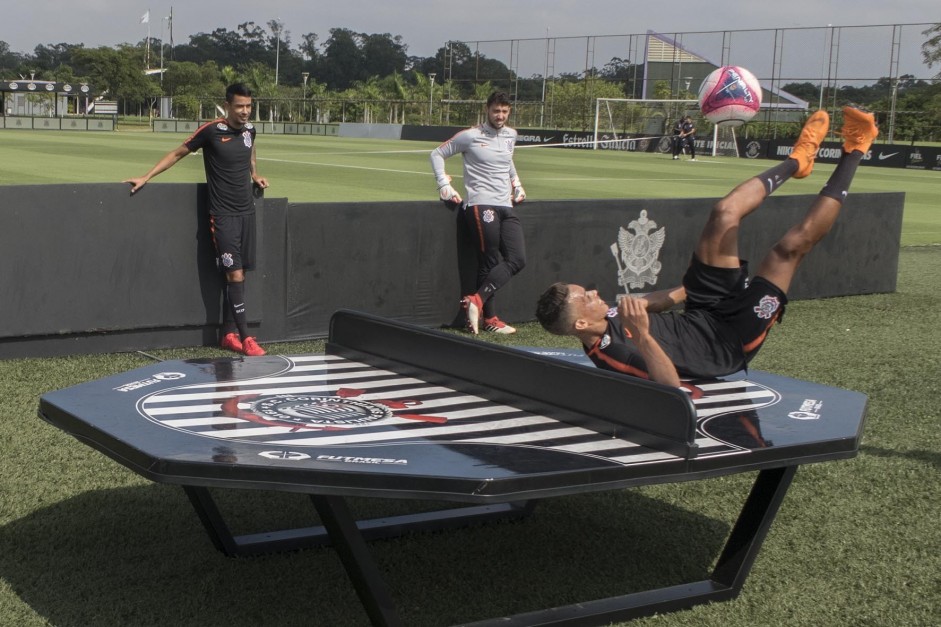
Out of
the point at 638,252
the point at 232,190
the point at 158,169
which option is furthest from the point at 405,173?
the point at 158,169

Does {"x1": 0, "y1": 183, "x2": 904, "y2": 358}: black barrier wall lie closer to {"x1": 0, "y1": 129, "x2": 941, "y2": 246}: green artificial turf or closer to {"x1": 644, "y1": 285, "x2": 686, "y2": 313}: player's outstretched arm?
{"x1": 644, "y1": 285, "x2": 686, "y2": 313}: player's outstretched arm

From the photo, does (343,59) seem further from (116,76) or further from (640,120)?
(640,120)

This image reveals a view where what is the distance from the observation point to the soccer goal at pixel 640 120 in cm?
5203

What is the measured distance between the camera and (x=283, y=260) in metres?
9.31

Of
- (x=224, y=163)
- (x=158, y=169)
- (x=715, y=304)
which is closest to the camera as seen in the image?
(x=715, y=304)

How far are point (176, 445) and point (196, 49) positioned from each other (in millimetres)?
171952

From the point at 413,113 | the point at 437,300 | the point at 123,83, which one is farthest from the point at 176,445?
the point at 123,83

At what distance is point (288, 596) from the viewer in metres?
4.27

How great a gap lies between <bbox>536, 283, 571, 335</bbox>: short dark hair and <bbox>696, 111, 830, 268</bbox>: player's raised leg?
3.16ft

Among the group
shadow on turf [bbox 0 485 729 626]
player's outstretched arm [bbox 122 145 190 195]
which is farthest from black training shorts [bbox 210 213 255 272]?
shadow on turf [bbox 0 485 729 626]

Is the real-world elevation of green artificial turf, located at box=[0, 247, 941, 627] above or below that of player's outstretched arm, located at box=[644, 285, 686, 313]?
below

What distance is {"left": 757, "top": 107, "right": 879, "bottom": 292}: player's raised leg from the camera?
18.2ft

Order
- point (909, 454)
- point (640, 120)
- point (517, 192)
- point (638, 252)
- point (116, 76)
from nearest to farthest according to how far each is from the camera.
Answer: point (909, 454) → point (517, 192) → point (638, 252) → point (640, 120) → point (116, 76)

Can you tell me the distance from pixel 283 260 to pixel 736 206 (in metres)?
4.65
